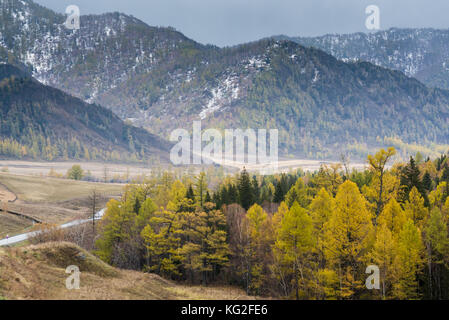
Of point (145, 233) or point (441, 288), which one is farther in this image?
point (145, 233)

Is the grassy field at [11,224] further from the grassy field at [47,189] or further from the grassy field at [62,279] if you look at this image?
the grassy field at [62,279]

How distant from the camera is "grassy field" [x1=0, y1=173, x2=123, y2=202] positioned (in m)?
159

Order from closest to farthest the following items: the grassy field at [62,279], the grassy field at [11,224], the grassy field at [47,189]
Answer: the grassy field at [62,279], the grassy field at [11,224], the grassy field at [47,189]

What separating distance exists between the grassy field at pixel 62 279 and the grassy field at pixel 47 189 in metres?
118

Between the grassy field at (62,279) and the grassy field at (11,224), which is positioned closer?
the grassy field at (62,279)

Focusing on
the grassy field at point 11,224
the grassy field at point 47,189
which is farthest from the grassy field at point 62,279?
the grassy field at point 47,189

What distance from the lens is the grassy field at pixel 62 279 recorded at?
102ft

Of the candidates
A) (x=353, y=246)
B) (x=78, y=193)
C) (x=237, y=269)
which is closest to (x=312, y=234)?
(x=353, y=246)
